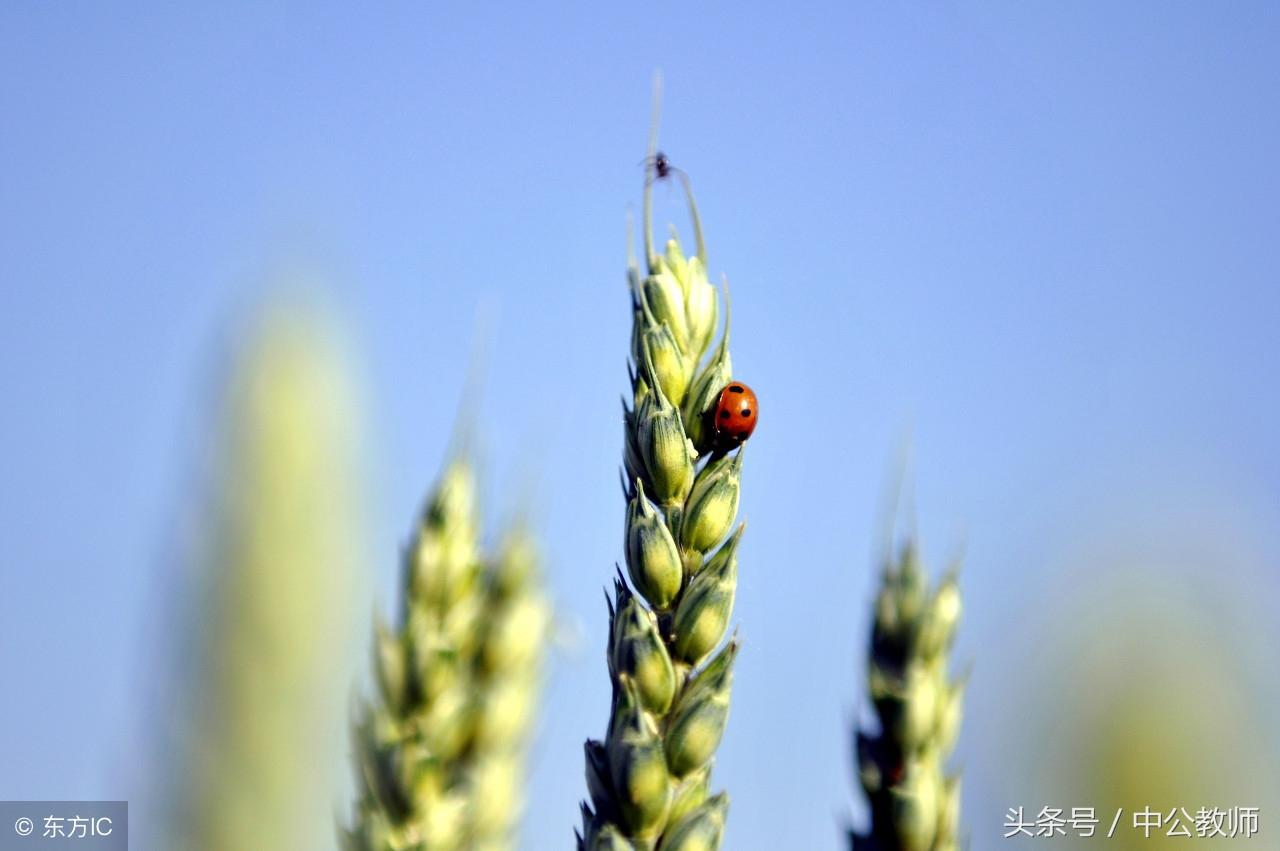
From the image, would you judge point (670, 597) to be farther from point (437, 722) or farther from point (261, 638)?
point (261, 638)

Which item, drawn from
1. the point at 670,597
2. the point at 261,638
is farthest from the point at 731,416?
the point at 261,638

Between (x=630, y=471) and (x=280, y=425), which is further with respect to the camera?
(x=280, y=425)

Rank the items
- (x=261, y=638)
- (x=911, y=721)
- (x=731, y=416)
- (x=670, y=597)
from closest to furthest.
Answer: (x=911, y=721)
(x=670, y=597)
(x=731, y=416)
(x=261, y=638)

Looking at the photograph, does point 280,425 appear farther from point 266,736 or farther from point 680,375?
point 680,375

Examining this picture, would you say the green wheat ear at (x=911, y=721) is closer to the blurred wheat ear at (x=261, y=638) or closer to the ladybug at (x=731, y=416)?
the ladybug at (x=731, y=416)

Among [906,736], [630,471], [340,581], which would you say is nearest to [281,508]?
[340,581]
